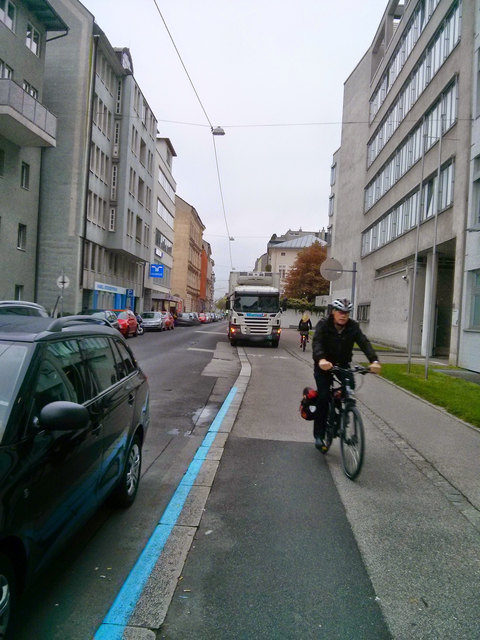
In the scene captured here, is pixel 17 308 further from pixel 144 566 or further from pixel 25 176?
pixel 25 176

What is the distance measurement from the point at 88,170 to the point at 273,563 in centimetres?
3438

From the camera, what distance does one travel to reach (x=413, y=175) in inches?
967

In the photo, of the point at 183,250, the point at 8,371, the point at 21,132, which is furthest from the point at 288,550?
the point at 183,250

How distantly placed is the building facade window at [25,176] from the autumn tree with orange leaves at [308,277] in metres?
41.9

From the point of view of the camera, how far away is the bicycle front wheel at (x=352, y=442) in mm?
5203

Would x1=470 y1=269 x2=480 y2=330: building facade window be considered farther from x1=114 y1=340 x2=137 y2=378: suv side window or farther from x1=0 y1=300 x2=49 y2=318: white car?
x1=114 y1=340 x2=137 y2=378: suv side window

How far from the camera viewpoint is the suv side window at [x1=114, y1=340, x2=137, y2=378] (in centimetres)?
448

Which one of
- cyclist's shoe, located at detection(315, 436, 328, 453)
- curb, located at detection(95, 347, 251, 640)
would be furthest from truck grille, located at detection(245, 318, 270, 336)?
cyclist's shoe, located at detection(315, 436, 328, 453)

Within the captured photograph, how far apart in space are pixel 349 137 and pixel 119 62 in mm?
17817

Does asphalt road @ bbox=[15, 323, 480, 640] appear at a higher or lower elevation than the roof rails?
lower

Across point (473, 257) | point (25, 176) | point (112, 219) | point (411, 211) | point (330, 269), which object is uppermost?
point (25, 176)

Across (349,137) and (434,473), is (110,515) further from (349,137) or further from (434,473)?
(349,137)

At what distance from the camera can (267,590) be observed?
309 cm

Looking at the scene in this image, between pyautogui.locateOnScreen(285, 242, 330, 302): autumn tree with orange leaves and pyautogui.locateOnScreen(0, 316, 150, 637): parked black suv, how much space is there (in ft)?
205
